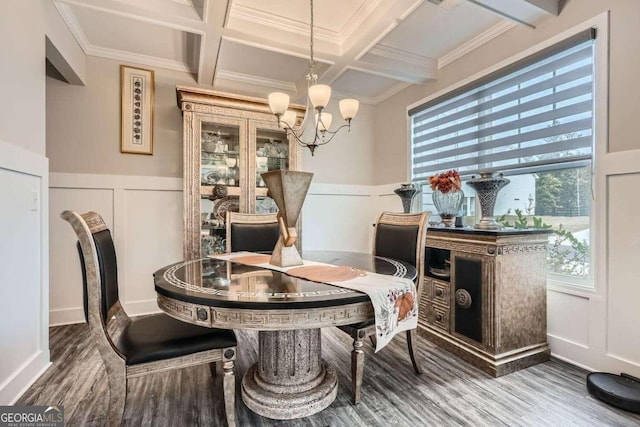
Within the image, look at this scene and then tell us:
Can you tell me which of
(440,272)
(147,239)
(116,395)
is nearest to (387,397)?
(440,272)

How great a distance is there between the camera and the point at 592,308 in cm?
192

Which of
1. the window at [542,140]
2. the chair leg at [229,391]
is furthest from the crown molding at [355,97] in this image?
the chair leg at [229,391]

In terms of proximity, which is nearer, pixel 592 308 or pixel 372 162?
pixel 592 308

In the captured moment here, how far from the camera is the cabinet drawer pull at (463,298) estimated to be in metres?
2.09

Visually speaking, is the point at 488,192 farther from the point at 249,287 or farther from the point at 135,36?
the point at 135,36

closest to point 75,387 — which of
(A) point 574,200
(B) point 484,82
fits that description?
(A) point 574,200

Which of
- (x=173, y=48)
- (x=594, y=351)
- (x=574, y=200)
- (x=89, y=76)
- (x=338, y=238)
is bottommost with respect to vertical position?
(x=594, y=351)

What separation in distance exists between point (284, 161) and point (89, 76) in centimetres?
191

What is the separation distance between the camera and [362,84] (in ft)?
11.5

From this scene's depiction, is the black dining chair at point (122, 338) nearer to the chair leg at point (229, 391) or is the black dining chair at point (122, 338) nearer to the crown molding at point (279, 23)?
the chair leg at point (229, 391)

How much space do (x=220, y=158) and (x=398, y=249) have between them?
6.29ft

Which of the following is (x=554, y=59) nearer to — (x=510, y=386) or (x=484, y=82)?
(x=484, y=82)

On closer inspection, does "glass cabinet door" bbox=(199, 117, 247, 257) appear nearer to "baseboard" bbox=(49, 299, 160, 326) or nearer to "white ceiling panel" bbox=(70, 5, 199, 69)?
"white ceiling panel" bbox=(70, 5, 199, 69)

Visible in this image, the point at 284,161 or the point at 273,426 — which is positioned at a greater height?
the point at 284,161
